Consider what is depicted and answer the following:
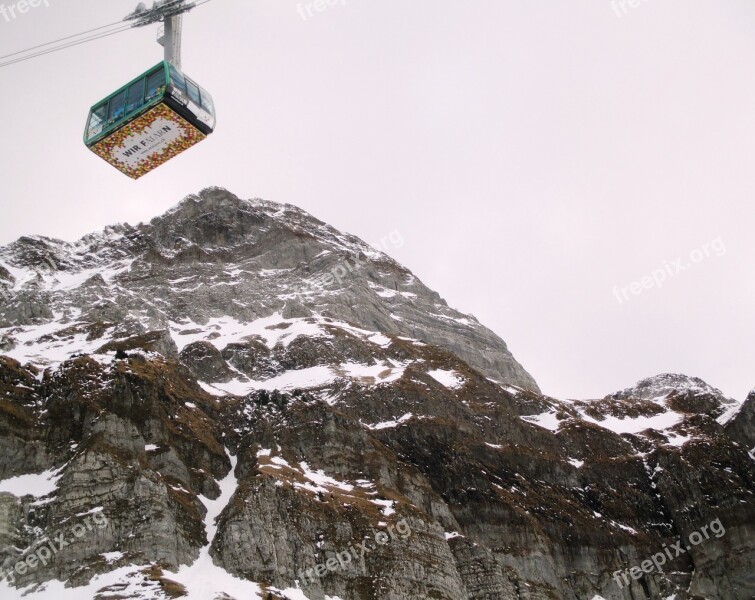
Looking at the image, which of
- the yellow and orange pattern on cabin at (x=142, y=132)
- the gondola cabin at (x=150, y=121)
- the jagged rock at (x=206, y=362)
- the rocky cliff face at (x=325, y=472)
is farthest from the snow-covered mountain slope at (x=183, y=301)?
the gondola cabin at (x=150, y=121)

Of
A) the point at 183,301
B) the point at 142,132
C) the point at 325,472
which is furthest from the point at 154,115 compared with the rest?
the point at 183,301

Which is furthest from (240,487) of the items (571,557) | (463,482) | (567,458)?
(567,458)

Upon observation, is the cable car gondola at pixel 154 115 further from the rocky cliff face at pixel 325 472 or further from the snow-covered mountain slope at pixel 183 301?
the snow-covered mountain slope at pixel 183 301

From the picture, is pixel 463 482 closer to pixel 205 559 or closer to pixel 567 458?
pixel 567 458

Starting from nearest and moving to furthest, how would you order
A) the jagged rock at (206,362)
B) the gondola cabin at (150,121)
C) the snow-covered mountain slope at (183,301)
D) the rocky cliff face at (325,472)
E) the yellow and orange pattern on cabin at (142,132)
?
the gondola cabin at (150,121)
the yellow and orange pattern on cabin at (142,132)
the rocky cliff face at (325,472)
the jagged rock at (206,362)
the snow-covered mountain slope at (183,301)

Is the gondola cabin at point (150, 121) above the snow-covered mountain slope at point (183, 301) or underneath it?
underneath

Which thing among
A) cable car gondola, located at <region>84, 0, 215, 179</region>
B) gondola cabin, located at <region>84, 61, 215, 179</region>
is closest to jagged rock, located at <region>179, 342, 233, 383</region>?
cable car gondola, located at <region>84, 0, 215, 179</region>

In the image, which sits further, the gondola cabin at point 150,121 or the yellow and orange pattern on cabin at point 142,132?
the yellow and orange pattern on cabin at point 142,132

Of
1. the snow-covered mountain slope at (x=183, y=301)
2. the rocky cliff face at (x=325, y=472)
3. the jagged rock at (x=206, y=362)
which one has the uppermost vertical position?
the snow-covered mountain slope at (x=183, y=301)
